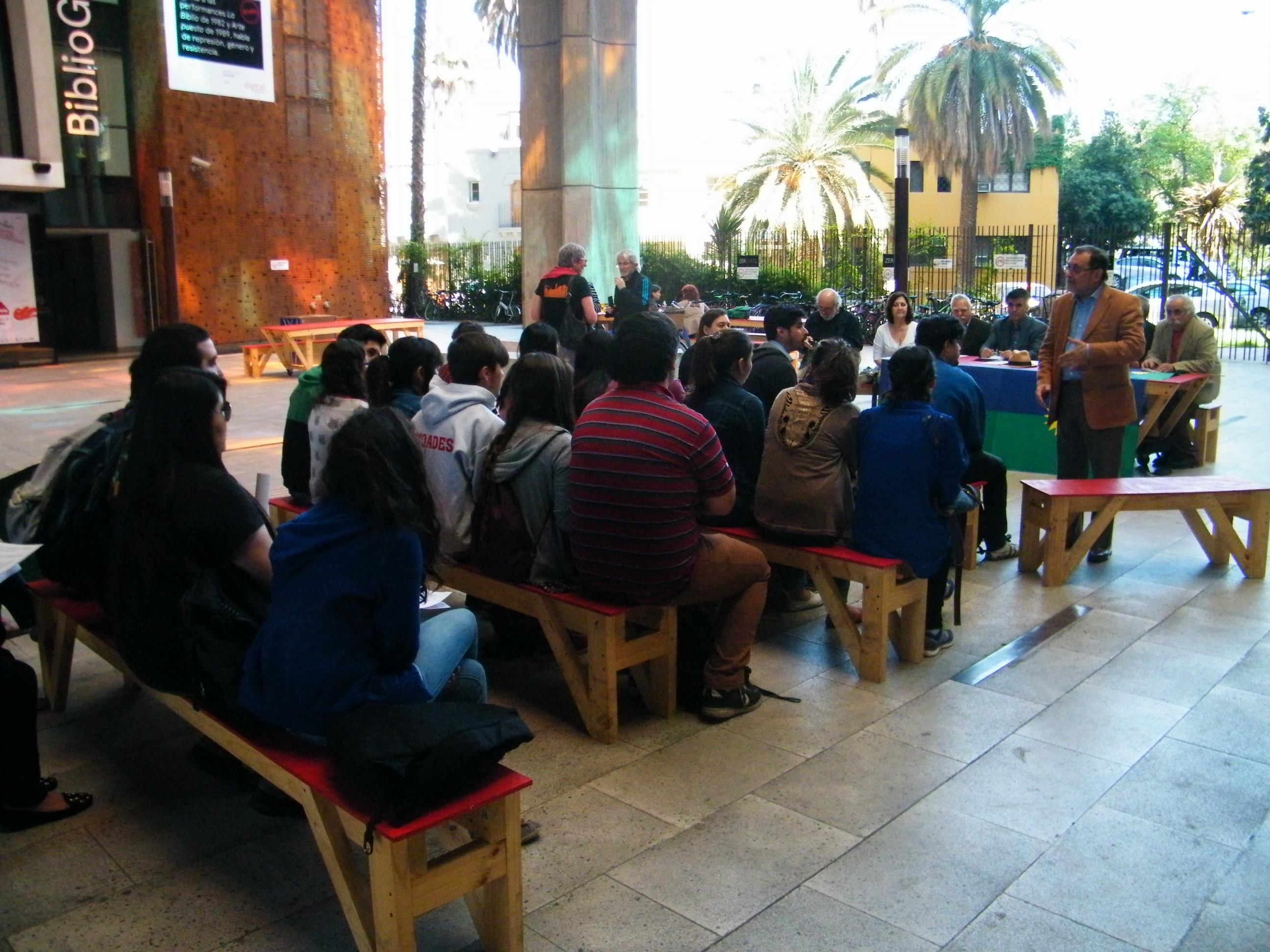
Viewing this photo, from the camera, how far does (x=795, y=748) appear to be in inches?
159

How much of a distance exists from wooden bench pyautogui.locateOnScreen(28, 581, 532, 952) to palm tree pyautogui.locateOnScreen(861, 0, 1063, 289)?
27.4m

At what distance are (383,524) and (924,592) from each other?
2.76 metres

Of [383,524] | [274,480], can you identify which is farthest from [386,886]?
[274,480]

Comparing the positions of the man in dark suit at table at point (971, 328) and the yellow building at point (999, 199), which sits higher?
the yellow building at point (999, 199)

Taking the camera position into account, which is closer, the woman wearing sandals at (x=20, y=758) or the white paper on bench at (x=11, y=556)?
the white paper on bench at (x=11, y=556)

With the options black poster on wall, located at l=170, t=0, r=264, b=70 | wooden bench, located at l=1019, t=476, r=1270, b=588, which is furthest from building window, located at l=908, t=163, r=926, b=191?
wooden bench, located at l=1019, t=476, r=1270, b=588

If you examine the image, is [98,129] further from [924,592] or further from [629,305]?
[924,592]

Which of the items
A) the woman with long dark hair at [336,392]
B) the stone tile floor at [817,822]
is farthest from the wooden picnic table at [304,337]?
the stone tile floor at [817,822]

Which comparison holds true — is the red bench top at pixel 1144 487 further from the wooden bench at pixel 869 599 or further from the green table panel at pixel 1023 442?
the green table panel at pixel 1023 442

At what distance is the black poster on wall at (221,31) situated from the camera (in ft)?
59.2

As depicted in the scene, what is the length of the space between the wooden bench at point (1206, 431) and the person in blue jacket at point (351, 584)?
829 cm

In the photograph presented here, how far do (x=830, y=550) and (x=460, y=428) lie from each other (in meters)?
1.64

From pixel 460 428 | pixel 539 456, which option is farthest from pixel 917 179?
pixel 539 456

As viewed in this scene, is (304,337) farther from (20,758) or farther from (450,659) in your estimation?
(450,659)
